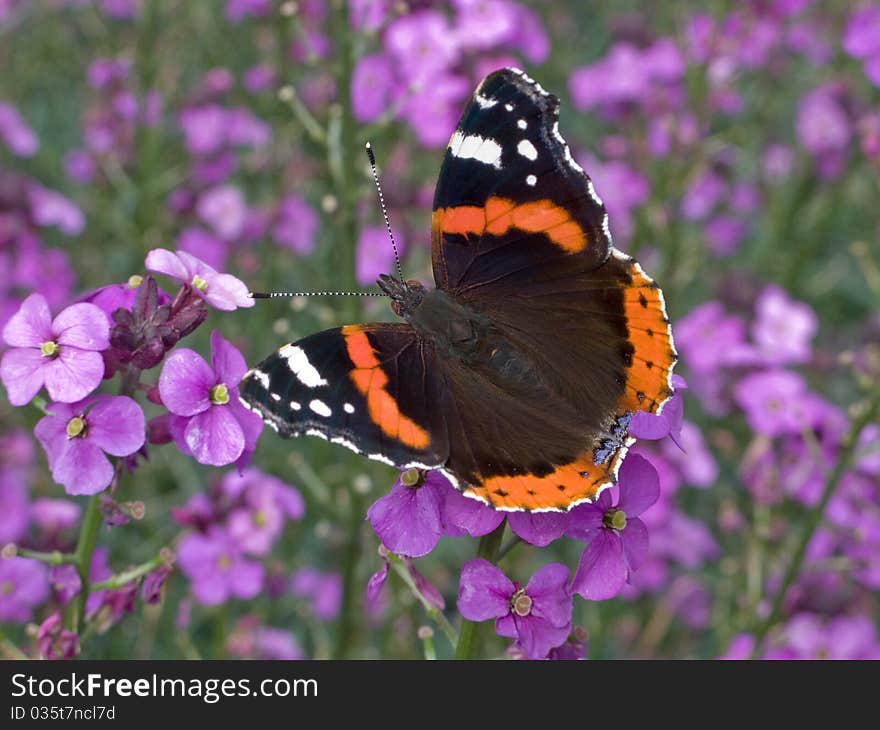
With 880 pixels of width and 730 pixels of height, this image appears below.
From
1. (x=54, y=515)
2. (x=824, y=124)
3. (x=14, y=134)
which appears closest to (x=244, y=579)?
(x=54, y=515)

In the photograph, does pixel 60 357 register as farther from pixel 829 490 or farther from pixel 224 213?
pixel 224 213

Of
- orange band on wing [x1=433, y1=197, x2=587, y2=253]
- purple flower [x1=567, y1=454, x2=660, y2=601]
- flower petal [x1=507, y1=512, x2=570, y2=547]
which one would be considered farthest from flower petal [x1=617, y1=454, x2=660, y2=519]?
orange band on wing [x1=433, y1=197, x2=587, y2=253]

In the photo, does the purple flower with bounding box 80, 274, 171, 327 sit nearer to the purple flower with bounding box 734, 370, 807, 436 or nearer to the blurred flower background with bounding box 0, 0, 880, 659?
the blurred flower background with bounding box 0, 0, 880, 659

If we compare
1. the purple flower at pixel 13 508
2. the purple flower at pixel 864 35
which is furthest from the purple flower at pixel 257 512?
the purple flower at pixel 864 35

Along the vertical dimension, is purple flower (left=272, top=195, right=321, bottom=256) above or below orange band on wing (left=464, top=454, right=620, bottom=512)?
below

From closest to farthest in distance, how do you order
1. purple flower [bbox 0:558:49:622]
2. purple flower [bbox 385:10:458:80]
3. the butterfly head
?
1. the butterfly head
2. purple flower [bbox 0:558:49:622]
3. purple flower [bbox 385:10:458:80]

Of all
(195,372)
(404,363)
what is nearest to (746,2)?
(404,363)

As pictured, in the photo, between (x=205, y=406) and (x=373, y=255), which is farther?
(x=373, y=255)
